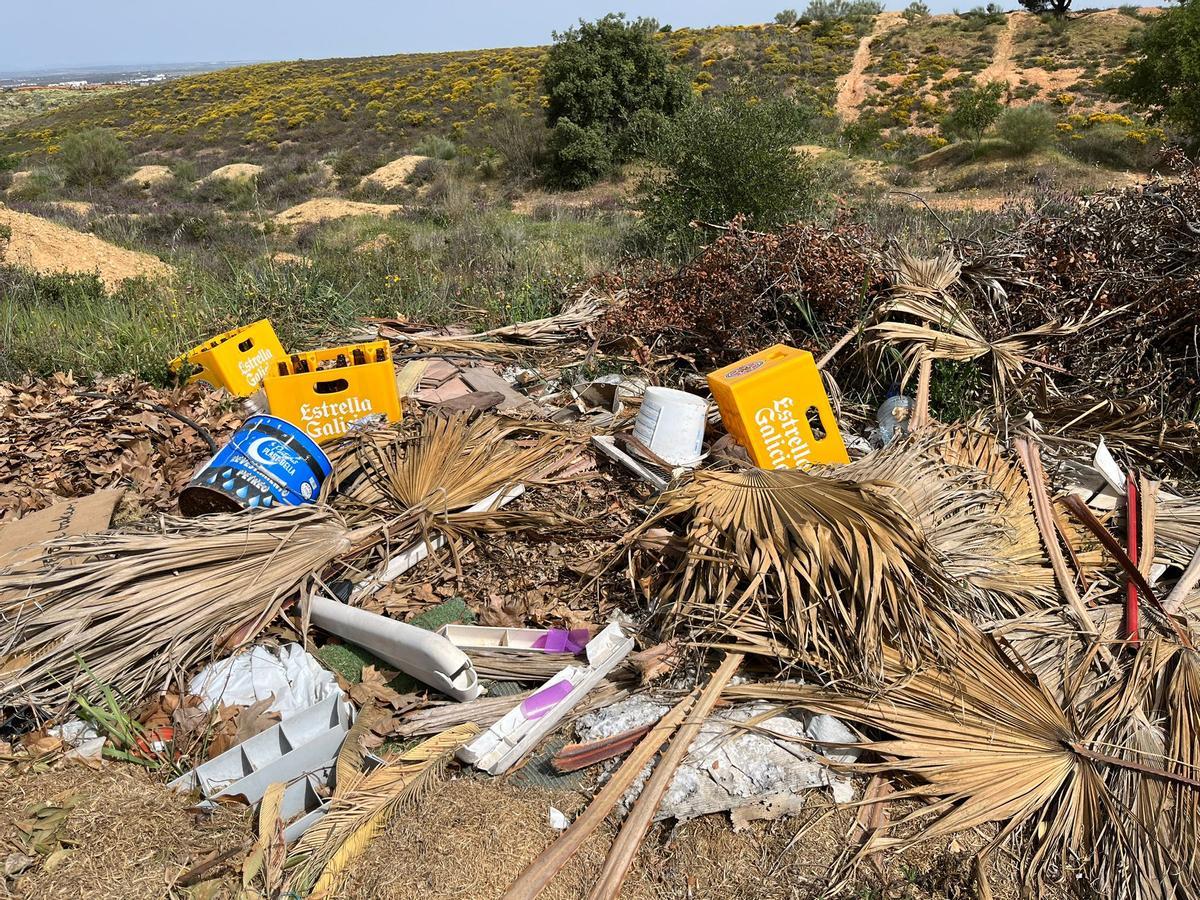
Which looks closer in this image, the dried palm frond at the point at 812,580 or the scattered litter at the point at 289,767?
the scattered litter at the point at 289,767

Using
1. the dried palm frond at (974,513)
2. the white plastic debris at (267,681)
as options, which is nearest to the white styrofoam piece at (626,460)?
the dried palm frond at (974,513)

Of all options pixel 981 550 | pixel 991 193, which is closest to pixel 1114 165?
pixel 991 193

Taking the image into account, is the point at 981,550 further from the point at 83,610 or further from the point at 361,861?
the point at 83,610

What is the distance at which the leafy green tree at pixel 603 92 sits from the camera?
22.1 metres

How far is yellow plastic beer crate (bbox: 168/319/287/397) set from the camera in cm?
437

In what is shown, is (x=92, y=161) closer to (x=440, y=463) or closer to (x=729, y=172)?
(x=729, y=172)

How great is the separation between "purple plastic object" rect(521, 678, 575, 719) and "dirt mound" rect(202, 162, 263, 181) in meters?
24.8

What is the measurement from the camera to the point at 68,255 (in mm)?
8625

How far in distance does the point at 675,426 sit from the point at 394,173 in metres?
24.0

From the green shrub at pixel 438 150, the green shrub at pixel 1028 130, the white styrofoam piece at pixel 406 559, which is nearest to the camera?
the white styrofoam piece at pixel 406 559

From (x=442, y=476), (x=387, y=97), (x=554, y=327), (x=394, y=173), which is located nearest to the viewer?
(x=442, y=476)

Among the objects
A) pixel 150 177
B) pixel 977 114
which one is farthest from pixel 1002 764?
pixel 150 177

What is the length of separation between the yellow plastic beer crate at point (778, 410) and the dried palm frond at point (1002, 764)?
117 centimetres

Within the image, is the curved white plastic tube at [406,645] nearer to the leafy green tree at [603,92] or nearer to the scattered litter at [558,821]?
the scattered litter at [558,821]
